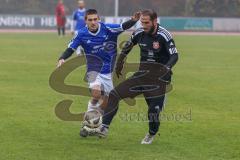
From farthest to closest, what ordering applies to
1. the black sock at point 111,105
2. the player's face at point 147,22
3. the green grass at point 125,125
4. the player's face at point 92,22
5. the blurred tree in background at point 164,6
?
the blurred tree in background at point 164,6
the player's face at point 92,22
the black sock at point 111,105
the player's face at point 147,22
the green grass at point 125,125

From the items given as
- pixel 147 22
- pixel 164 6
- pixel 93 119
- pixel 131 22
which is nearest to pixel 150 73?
pixel 147 22

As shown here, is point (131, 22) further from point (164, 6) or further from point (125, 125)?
point (164, 6)

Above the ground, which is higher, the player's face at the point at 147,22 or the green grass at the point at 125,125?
the player's face at the point at 147,22

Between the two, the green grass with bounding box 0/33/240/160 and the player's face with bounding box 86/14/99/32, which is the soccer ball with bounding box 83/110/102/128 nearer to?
the green grass with bounding box 0/33/240/160

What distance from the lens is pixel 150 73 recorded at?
31.4 feet

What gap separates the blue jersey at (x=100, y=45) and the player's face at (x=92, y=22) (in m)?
0.09

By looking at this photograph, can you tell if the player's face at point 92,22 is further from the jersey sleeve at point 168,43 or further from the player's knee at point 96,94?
the jersey sleeve at point 168,43

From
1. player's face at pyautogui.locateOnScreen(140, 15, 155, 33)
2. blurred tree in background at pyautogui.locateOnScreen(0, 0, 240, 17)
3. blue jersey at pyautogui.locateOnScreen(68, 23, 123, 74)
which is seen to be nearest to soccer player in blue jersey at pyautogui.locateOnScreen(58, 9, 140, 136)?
blue jersey at pyautogui.locateOnScreen(68, 23, 123, 74)

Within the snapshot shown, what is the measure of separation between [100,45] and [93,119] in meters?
1.20

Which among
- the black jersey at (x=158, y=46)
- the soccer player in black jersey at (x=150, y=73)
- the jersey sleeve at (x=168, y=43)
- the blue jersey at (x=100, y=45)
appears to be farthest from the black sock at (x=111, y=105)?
the jersey sleeve at (x=168, y=43)

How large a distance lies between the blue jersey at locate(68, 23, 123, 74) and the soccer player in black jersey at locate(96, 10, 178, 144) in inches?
22.8

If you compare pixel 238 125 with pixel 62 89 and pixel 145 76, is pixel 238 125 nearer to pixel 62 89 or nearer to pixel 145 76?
pixel 145 76

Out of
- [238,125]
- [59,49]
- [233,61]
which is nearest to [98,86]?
[238,125]

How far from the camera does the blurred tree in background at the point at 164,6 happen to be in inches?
2194
